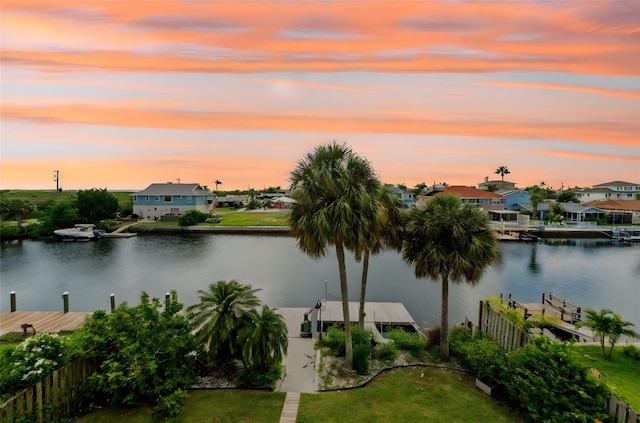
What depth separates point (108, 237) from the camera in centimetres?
4325

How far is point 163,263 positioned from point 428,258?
91.2ft

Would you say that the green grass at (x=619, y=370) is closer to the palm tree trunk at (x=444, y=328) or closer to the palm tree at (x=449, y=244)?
the palm tree at (x=449, y=244)

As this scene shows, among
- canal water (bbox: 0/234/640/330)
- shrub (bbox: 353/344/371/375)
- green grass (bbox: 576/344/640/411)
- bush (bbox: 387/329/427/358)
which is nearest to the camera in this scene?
green grass (bbox: 576/344/640/411)

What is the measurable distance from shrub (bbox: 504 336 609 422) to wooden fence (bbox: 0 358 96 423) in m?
10.6

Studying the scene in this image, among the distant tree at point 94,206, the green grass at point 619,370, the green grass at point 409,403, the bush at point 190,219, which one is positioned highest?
the distant tree at point 94,206

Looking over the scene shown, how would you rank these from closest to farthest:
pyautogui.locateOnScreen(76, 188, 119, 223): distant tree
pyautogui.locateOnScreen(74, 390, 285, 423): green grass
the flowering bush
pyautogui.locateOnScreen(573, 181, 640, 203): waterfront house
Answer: the flowering bush → pyautogui.locateOnScreen(74, 390, 285, 423): green grass → pyautogui.locateOnScreen(76, 188, 119, 223): distant tree → pyautogui.locateOnScreen(573, 181, 640, 203): waterfront house

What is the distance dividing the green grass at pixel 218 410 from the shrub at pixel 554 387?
5966 mm

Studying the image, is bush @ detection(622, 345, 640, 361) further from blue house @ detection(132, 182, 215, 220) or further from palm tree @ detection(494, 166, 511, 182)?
palm tree @ detection(494, 166, 511, 182)

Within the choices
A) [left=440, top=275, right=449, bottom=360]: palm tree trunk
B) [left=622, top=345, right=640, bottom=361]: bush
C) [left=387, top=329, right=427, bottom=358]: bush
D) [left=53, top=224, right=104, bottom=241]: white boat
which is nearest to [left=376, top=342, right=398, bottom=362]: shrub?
[left=387, top=329, right=427, bottom=358]: bush

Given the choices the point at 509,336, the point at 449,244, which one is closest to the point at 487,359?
the point at 509,336

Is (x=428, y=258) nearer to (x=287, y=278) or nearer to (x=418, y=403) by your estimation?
(x=418, y=403)

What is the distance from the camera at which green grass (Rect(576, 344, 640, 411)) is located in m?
8.23

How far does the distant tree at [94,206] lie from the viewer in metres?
47.3

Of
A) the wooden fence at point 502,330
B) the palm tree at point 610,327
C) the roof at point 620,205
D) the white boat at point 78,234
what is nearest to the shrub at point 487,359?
the wooden fence at point 502,330
